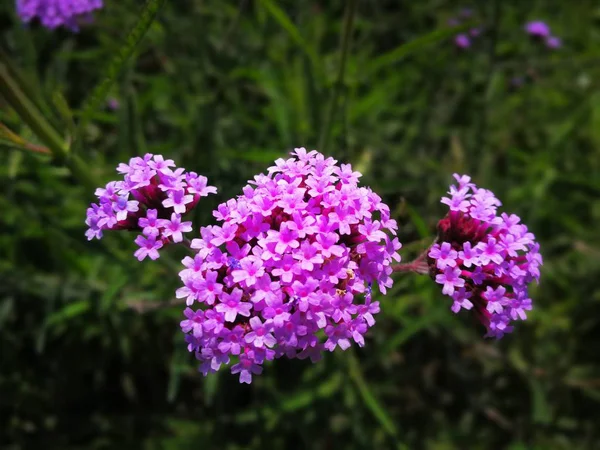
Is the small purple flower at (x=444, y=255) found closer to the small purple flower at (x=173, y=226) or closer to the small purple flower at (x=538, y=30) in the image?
the small purple flower at (x=173, y=226)

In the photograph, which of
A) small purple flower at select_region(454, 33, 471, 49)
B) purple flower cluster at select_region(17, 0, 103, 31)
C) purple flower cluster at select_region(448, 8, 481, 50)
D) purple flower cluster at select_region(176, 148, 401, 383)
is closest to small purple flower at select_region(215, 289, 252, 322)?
purple flower cluster at select_region(176, 148, 401, 383)

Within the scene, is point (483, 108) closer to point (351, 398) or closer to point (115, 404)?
point (351, 398)

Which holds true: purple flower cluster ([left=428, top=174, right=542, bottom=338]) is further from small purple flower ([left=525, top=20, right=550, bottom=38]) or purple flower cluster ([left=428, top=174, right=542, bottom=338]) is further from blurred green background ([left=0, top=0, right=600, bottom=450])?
small purple flower ([left=525, top=20, right=550, bottom=38])

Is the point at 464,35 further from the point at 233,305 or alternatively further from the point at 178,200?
the point at 233,305

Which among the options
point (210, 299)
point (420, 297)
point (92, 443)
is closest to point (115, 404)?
point (92, 443)

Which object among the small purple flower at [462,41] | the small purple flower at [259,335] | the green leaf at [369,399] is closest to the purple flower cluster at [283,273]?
the small purple flower at [259,335]

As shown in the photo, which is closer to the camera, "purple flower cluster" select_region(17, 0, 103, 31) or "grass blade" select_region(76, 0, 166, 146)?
"grass blade" select_region(76, 0, 166, 146)
